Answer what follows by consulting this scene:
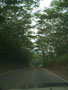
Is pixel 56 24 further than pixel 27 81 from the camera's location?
Yes

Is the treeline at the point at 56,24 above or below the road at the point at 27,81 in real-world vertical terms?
above

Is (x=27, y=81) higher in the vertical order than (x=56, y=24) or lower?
lower

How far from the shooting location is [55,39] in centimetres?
4397

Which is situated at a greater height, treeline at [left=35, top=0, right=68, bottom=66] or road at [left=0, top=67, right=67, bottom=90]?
treeline at [left=35, top=0, right=68, bottom=66]

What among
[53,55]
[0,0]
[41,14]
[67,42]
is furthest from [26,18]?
[53,55]

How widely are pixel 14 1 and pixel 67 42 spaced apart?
2746 cm

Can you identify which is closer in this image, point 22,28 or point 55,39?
point 22,28

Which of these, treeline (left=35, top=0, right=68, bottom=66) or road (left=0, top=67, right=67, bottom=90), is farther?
treeline (left=35, top=0, right=68, bottom=66)

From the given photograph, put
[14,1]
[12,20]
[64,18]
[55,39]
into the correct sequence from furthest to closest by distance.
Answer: [55,39] → [12,20] → [64,18] → [14,1]

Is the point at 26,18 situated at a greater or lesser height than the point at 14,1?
greater

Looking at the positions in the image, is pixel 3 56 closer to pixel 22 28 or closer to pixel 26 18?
pixel 22 28

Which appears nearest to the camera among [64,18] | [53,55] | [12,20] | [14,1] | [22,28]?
[14,1]

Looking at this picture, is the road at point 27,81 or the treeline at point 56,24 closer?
the road at point 27,81

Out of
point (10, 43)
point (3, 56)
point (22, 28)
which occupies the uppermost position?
point (22, 28)
